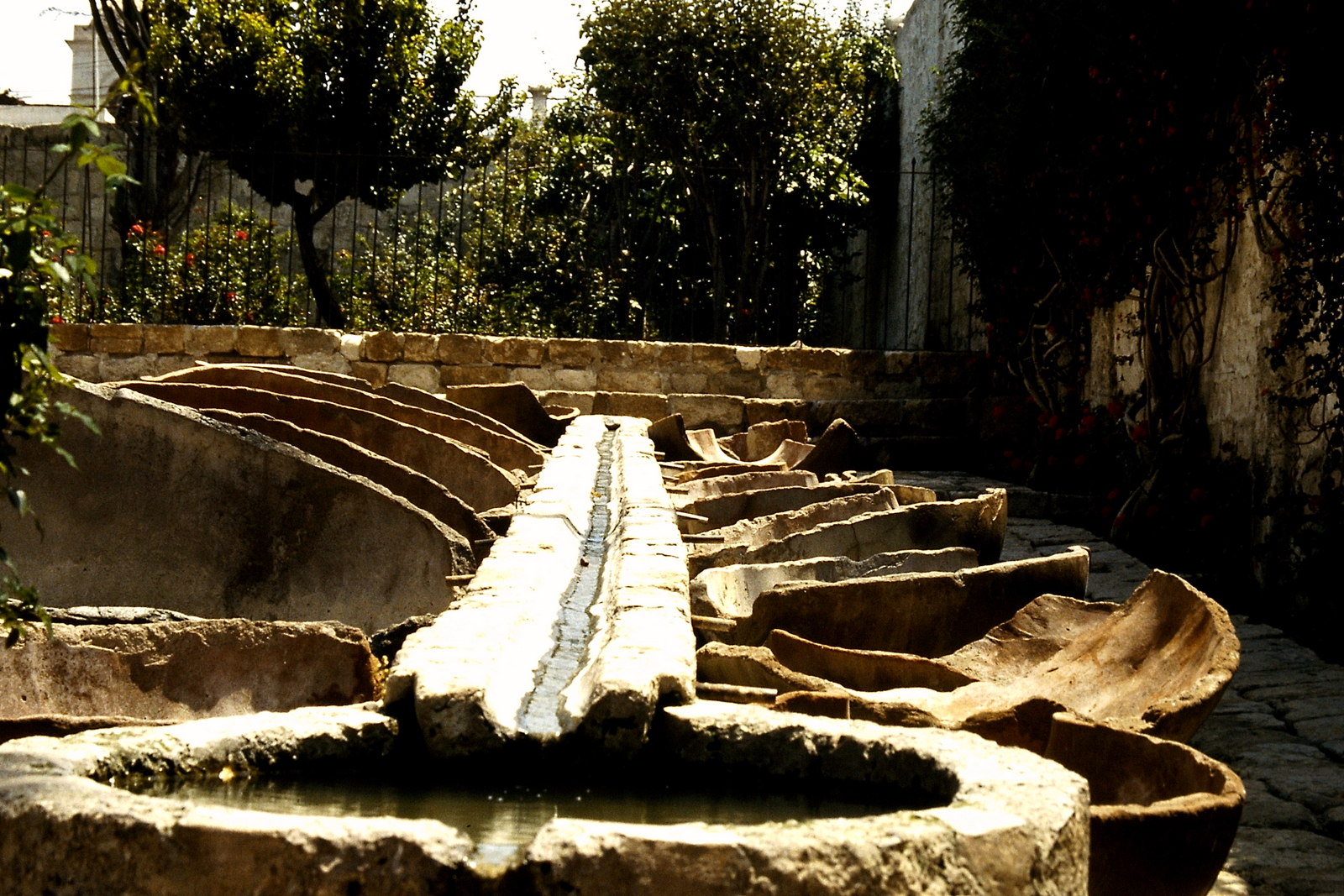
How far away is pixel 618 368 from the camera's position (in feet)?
30.7

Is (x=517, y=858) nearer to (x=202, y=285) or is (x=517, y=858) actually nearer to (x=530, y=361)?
(x=530, y=361)

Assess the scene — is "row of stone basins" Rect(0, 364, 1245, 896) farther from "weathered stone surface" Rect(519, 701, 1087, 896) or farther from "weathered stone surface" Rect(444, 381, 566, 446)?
"weathered stone surface" Rect(444, 381, 566, 446)

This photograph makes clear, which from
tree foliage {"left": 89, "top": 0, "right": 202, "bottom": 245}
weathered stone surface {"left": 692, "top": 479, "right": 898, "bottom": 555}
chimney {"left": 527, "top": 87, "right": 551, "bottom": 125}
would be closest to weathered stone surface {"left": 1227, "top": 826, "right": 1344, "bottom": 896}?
weathered stone surface {"left": 692, "top": 479, "right": 898, "bottom": 555}

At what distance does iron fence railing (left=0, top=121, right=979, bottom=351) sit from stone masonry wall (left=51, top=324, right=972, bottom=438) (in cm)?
72

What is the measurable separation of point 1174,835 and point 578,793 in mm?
740

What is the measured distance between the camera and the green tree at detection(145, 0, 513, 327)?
1146cm

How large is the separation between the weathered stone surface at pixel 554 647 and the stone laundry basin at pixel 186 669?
0.27 m

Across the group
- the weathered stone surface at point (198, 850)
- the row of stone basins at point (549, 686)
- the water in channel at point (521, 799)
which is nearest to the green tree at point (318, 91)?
the row of stone basins at point (549, 686)

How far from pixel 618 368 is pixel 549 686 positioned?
737 cm

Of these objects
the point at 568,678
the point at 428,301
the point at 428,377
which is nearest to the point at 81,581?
the point at 568,678

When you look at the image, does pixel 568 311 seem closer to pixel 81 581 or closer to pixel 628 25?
pixel 628 25

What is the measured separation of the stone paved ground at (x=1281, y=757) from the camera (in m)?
2.45

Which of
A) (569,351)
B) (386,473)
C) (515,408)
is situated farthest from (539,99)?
(386,473)

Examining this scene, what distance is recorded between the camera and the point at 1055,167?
296 inches
